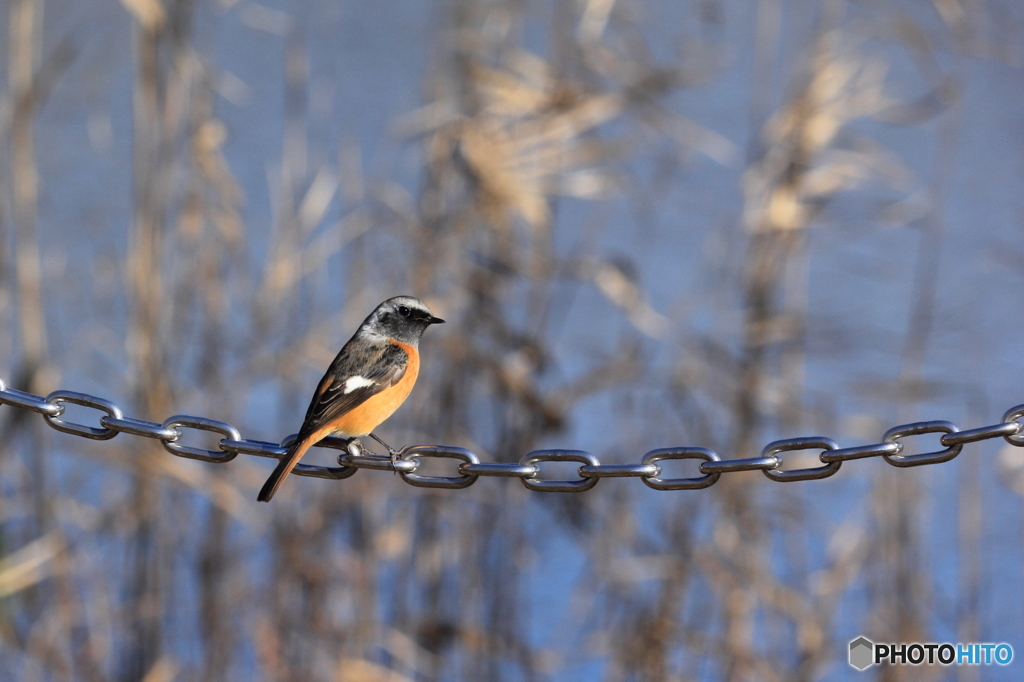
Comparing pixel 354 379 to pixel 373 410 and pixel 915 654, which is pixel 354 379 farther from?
pixel 915 654

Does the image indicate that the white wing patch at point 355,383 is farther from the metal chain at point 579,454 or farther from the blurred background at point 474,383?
the blurred background at point 474,383

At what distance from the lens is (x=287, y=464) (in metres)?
2.49

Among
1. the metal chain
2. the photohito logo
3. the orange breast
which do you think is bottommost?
the metal chain

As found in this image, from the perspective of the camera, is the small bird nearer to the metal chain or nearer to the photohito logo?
the metal chain

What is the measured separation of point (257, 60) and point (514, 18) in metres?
6.04

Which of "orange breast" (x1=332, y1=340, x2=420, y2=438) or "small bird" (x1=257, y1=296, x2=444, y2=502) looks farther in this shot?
"orange breast" (x1=332, y1=340, x2=420, y2=438)

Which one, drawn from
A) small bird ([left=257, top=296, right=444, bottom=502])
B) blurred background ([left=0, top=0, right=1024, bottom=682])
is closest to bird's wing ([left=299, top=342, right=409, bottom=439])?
small bird ([left=257, top=296, right=444, bottom=502])

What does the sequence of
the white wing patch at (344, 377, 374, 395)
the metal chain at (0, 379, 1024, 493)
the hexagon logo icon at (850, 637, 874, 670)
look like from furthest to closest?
1. the hexagon logo icon at (850, 637, 874, 670)
2. the white wing patch at (344, 377, 374, 395)
3. the metal chain at (0, 379, 1024, 493)

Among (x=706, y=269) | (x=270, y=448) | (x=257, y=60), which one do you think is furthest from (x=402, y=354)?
(x=257, y=60)

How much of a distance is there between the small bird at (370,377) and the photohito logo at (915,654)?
88.3 inches

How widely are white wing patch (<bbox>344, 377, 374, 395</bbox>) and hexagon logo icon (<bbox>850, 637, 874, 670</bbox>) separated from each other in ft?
8.02

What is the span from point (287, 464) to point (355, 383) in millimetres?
455

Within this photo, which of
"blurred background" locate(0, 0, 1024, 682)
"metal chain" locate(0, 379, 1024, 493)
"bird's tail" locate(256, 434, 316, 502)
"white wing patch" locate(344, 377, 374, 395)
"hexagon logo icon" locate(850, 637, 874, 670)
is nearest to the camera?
"metal chain" locate(0, 379, 1024, 493)

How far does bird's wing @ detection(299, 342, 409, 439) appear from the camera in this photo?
275 cm
